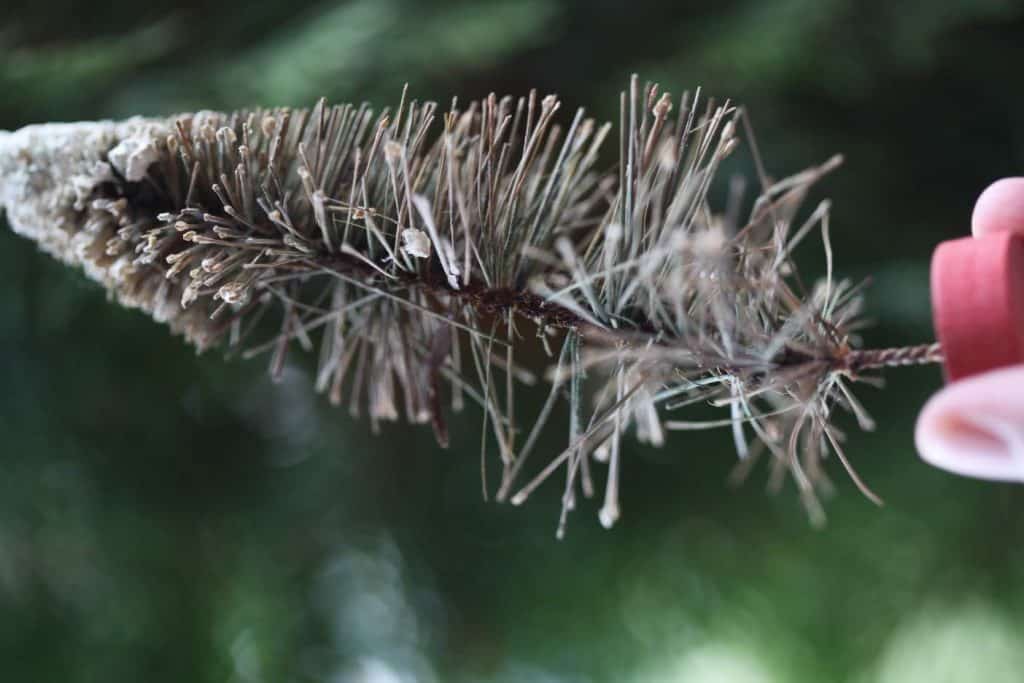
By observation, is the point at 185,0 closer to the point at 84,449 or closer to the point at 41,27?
the point at 41,27

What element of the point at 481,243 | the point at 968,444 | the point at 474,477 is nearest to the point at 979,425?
the point at 968,444

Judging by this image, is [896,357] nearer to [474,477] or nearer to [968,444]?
[968,444]

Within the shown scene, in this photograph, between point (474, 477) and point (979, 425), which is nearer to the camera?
point (979, 425)

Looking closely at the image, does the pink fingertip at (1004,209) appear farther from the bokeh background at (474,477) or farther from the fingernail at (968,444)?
the bokeh background at (474,477)

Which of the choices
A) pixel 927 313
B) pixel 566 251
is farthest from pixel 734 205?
pixel 927 313

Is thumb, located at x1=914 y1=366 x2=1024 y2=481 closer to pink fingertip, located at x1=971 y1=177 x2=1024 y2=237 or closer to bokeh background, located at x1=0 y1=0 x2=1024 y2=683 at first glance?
pink fingertip, located at x1=971 y1=177 x2=1024 y2=237
